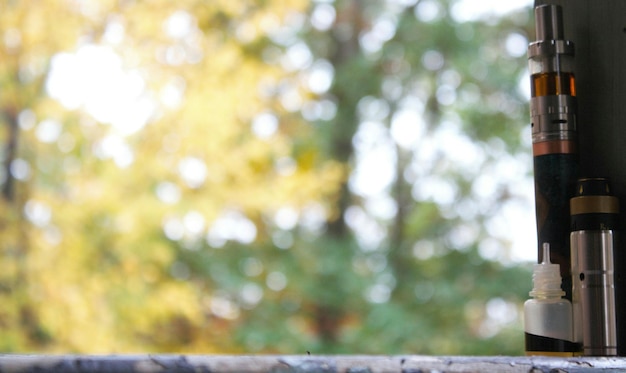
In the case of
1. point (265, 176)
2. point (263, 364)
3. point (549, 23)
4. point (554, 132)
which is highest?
point (265, 176)

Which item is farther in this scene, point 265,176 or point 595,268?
point 265,176

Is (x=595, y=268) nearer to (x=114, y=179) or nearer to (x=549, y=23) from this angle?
(x=549, y=23)

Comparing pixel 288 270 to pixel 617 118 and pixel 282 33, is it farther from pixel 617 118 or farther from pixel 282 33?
pixel 617 118

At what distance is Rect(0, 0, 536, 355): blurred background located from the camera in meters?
3.06

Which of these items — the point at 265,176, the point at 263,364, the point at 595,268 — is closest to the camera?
the point at 263,364

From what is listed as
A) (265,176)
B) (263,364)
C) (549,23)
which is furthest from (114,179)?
(263,364)

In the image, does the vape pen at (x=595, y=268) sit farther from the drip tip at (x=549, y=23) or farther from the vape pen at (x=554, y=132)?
the drip tip at (x=549, y=23)

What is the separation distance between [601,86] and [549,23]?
74mm

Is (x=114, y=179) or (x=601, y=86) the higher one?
(x=114, y=179)

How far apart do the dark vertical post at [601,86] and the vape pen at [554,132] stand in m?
0.03

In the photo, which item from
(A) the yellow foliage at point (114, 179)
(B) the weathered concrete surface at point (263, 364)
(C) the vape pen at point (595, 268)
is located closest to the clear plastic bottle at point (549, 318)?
(C) the vape pen at point (595, 268)

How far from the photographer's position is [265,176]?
3.67m

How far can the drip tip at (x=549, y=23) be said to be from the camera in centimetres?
74

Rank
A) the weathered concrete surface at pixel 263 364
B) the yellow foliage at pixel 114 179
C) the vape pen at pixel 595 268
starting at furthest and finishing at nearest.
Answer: the yellow foliage at pixel 114 179
the vape pen at pixel 595 268
the weathered concrete surface at pixel 263 364
